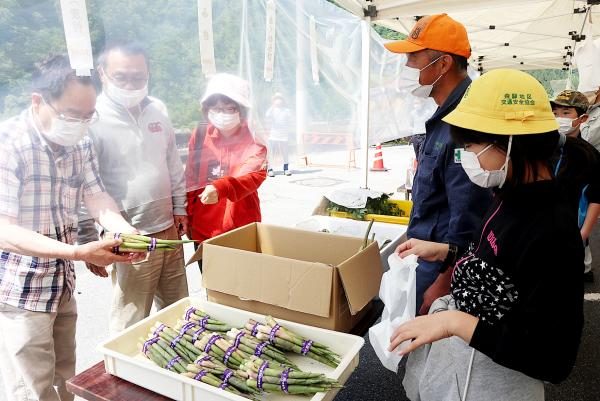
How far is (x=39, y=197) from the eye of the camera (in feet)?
5.30

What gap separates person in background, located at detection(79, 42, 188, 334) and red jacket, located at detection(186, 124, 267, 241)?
0.37 ft

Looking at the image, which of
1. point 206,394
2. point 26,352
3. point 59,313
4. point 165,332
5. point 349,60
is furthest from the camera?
point 349,60

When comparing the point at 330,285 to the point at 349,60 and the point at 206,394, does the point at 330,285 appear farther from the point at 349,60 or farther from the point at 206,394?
the point at 349,60

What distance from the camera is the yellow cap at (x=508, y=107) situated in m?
1.21

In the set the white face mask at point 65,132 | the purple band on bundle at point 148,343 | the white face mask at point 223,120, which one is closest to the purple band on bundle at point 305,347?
the purple band on bundle at point 148,343

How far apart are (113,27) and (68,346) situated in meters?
1.51

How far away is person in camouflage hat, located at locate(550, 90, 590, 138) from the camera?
356 cm

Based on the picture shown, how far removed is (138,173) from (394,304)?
131cm

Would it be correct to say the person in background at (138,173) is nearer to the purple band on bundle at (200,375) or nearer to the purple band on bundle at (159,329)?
the purple band on bundle at (159,329)

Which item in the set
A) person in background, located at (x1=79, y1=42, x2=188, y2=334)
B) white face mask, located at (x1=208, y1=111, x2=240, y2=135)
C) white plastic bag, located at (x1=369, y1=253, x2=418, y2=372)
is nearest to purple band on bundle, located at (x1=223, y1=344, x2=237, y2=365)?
white plastic bag, located at (x1=369, y1=253, x2=418, y2=372)

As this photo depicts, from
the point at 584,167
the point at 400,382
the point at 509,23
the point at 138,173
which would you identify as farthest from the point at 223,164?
the point at 509,23

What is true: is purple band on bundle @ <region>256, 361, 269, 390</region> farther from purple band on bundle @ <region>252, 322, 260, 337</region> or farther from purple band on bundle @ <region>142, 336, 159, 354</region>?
purple band on bundle @ <region>142, 336, 159, 354</region>

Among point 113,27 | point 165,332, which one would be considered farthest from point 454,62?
point 165,332

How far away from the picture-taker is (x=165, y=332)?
1.54m
